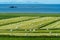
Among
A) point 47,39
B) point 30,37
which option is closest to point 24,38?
point 30,37

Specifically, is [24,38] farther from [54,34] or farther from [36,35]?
[54,34]

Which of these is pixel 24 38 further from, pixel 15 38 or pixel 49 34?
pixel 49 34

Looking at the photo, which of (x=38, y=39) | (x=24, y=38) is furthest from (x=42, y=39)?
(x=24, y=38)

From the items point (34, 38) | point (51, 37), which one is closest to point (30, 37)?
point (34, 38)

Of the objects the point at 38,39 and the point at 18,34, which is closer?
the point at 38,39

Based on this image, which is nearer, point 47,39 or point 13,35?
point 47,39

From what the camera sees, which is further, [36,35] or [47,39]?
[36,35]

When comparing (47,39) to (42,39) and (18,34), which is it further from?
(18,34)
